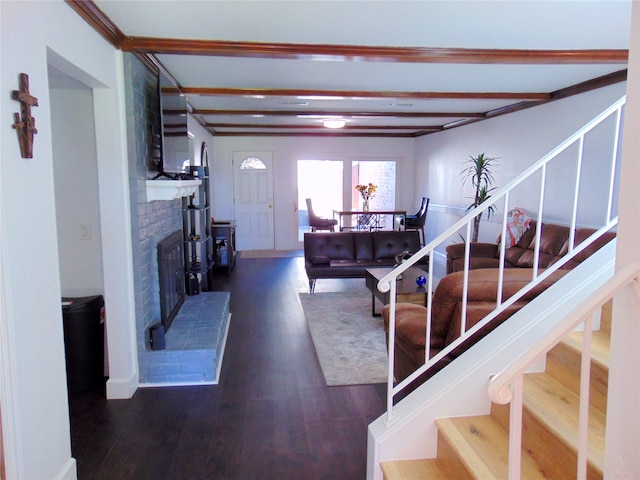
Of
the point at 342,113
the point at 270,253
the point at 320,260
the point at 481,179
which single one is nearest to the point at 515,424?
the point at 320,260

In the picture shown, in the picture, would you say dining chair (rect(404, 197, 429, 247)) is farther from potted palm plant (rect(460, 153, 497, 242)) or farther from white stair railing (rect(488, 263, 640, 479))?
white stair railing (rect(488, 263, 640, 479))

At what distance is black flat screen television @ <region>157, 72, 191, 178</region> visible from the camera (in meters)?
3.43

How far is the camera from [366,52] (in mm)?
3287

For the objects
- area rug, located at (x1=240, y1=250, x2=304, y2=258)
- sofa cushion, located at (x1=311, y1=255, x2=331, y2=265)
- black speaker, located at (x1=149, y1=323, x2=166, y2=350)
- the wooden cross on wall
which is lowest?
area rug, located at (x1=240, y1=250, x2=304, y2=258)

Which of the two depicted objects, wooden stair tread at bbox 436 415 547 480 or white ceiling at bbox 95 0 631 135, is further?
white ceiling at bbox 95 0 631 135

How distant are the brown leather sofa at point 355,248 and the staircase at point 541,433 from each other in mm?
3848

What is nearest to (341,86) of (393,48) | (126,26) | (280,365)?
(393,48)

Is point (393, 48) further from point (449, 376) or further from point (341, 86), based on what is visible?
point (449, 376)

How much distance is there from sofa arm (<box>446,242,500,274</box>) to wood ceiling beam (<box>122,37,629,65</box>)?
2.55m

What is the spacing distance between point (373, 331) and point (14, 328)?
3.31 meters

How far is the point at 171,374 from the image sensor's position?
3.37 m

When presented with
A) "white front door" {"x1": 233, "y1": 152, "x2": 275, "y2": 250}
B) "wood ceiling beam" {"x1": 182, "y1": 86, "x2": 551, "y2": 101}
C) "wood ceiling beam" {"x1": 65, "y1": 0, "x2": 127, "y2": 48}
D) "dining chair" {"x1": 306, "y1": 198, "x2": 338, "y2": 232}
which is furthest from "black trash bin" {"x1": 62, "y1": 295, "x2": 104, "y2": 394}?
"white front door" {"x1": 233, "y1": 152, "x2": 275, "y2": 250}

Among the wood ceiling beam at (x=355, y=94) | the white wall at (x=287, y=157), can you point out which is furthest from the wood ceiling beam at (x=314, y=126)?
the wood ceiling beam at (x=355, y=94)

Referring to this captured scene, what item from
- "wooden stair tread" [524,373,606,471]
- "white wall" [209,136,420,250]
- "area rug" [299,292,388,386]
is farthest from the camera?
"white wall" [209,136,420,250]
